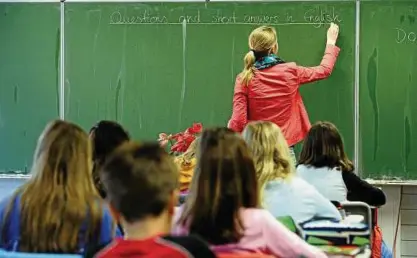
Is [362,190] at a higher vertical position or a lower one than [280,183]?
lower

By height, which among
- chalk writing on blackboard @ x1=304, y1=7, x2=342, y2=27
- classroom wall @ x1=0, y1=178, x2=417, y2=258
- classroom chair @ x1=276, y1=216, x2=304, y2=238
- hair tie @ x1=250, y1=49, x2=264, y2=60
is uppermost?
chalk writing on blackboard @ x1=304, y1=7, x2=342, y2=27

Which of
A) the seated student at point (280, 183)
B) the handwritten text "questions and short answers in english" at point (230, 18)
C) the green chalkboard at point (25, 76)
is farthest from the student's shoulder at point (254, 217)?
the green chalkboard at point (25, 76)

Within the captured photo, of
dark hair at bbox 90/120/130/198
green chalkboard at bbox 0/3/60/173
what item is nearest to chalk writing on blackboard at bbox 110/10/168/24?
green chalkboard at bbox 0/3/60/173

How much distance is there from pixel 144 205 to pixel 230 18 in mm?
3379

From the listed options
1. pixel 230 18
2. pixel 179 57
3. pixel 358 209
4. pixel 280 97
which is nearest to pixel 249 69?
pixel 280 97

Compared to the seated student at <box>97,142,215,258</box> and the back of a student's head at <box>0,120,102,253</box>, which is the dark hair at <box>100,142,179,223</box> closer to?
the seated student at <box>97,142,215,258</box>

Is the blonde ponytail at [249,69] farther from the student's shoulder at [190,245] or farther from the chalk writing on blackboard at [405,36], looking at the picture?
the student's shoulder at [190,245]

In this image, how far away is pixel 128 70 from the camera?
5.08 metres

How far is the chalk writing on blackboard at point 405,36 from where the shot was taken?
4.77 meters

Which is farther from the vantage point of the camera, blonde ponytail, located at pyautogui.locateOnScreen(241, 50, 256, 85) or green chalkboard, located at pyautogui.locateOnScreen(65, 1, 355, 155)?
green chalkboard, located at pyautogui.locateOnScreen(65, 1, 355, 155)

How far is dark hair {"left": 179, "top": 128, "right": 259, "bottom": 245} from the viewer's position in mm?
2209

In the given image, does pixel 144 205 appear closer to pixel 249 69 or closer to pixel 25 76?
pixel 249 69

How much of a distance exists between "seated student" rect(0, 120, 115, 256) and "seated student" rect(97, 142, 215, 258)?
0.58 meters

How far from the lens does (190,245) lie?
1.71 meters
